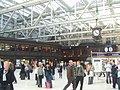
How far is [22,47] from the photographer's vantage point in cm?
4231

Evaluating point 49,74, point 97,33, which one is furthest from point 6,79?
point 97,33

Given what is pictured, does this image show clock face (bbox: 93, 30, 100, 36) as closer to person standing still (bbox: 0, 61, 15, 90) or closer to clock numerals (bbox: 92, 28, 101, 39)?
clock numerals (bbox: 92, 28, 101, 39)

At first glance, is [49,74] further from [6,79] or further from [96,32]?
[6,79]

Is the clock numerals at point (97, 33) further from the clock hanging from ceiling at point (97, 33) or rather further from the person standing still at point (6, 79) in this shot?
the person standing still at point (6, 79)

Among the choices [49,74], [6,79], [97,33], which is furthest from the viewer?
[97,33]

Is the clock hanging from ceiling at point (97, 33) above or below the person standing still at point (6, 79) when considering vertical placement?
above

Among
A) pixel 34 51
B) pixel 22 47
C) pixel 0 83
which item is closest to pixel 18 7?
pixel 0 83

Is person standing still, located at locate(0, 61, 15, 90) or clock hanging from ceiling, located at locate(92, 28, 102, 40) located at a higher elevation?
clock hanging from ceiling, located at locate(92, 28, 102, 40)

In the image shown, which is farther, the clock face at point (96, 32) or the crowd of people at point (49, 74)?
the clock face at point (96, 32)

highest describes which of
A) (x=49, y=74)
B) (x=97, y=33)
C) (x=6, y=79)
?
(x=97, y=33)

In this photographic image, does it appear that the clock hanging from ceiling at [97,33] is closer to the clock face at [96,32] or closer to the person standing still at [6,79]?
the clock face at [96,32]

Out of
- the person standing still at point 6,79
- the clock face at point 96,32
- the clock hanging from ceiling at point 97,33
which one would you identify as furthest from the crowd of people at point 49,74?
the clock face at point 96,32

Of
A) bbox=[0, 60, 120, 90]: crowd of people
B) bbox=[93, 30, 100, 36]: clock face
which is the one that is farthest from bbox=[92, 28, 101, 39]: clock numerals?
→ bbox=[0, 60, 120, 90]: crowd of people

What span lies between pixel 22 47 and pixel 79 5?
1813 centimetres
